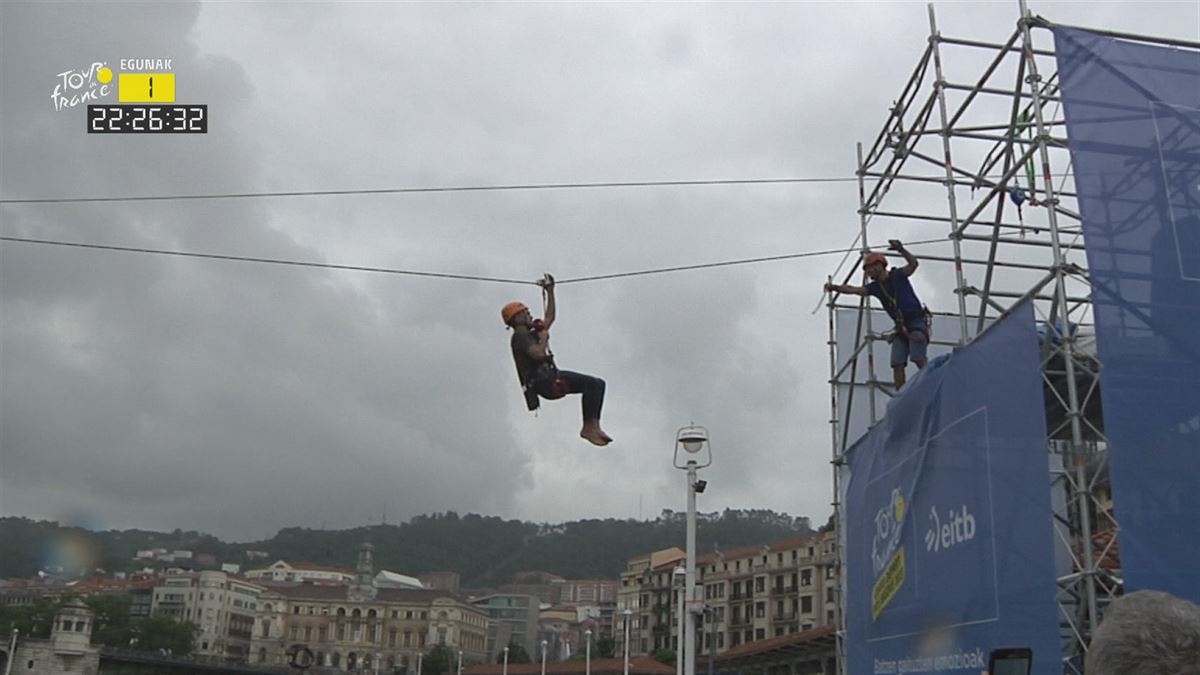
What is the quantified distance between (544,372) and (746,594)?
6109 centimetres

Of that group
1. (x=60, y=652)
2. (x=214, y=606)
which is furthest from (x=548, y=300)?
(x=214, y=606)

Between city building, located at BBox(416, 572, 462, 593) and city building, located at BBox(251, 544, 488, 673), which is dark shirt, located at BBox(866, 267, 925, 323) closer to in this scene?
city building, located at BBox(251, 544, 488, 673)

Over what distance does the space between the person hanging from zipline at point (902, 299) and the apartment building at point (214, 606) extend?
9426 cm

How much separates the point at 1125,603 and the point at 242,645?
10508 cm

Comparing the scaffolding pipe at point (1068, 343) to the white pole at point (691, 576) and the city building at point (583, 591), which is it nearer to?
the white pole at point (691, 576)

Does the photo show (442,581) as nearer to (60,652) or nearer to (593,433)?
(60,652)

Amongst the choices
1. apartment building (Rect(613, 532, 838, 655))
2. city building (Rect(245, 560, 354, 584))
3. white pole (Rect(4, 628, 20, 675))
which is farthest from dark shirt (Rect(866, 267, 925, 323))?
city building (Rect(245, 560, 354, 584))

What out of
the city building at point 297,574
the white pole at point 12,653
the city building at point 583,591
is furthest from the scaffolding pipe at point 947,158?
the city building at point 297,574

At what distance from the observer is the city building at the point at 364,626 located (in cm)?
8694

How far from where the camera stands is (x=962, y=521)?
8406 millimetres

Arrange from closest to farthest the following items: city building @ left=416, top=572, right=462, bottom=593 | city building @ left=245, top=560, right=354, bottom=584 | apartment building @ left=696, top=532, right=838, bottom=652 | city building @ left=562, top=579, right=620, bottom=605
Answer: apartment building @ left=696, top=532, right=838, bottom=652 → city building @ left=562, top=579, right=620, bottom=605 → city building @ left=245, top=560, right=354, bottom=584 → city building @ left=416, top=572, right=462, bottom=593

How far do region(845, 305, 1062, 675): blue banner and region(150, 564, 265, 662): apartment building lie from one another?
93626mm

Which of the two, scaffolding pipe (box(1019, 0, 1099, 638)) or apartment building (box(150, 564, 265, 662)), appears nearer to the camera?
scaffolding pipe (box(1019, 0, 1099, 638))

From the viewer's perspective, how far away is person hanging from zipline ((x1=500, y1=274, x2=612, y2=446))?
7.32 m
